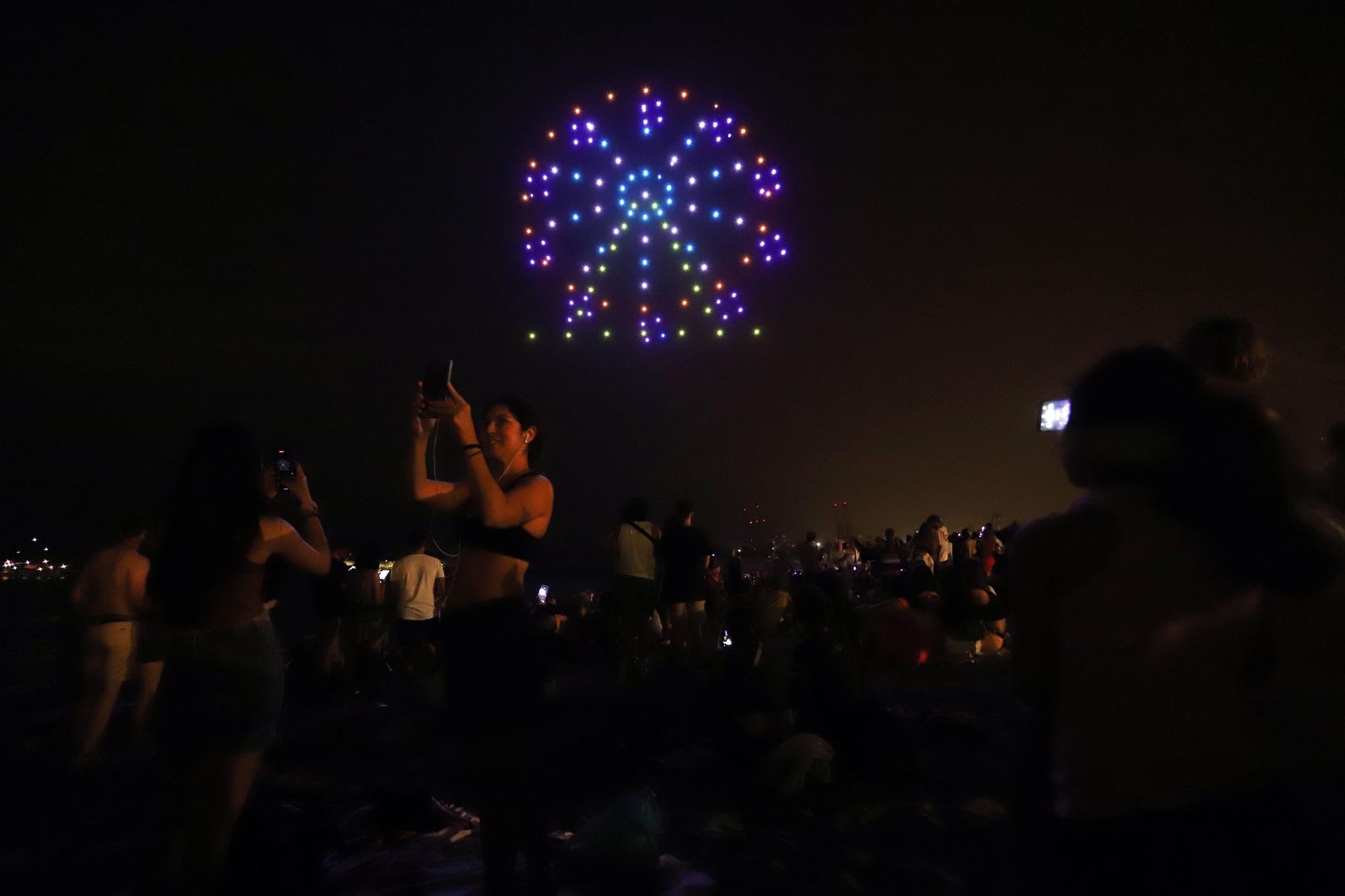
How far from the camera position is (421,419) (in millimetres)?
2910

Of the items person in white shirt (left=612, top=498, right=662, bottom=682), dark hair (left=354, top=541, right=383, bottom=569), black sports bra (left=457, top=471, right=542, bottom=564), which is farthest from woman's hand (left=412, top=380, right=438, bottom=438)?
dark hair (left=354, top=541, right=383, bottom=569)

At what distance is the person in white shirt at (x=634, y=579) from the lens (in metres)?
7.81

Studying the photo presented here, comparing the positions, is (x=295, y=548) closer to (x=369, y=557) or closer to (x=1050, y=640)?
(x=1050, y=640)

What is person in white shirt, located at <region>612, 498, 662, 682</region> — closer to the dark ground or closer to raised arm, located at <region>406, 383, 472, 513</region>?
the dark ground

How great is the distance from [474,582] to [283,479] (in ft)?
4.22

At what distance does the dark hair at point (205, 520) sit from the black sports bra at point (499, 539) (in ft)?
2.30

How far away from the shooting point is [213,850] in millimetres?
2297

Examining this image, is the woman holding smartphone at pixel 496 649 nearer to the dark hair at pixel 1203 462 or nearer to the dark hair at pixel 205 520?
the dark hair at pixel 205 520

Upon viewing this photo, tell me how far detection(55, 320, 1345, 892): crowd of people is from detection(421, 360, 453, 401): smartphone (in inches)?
0.7

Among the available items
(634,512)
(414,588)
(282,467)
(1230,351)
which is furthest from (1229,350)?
(414,588)

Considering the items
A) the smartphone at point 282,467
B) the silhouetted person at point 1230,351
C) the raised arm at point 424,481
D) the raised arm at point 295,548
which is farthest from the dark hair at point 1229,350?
the smartphone at point 282,467

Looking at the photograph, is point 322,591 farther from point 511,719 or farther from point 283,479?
point 511,719

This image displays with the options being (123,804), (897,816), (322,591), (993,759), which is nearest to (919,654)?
(993,759)

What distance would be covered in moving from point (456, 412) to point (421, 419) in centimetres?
20
